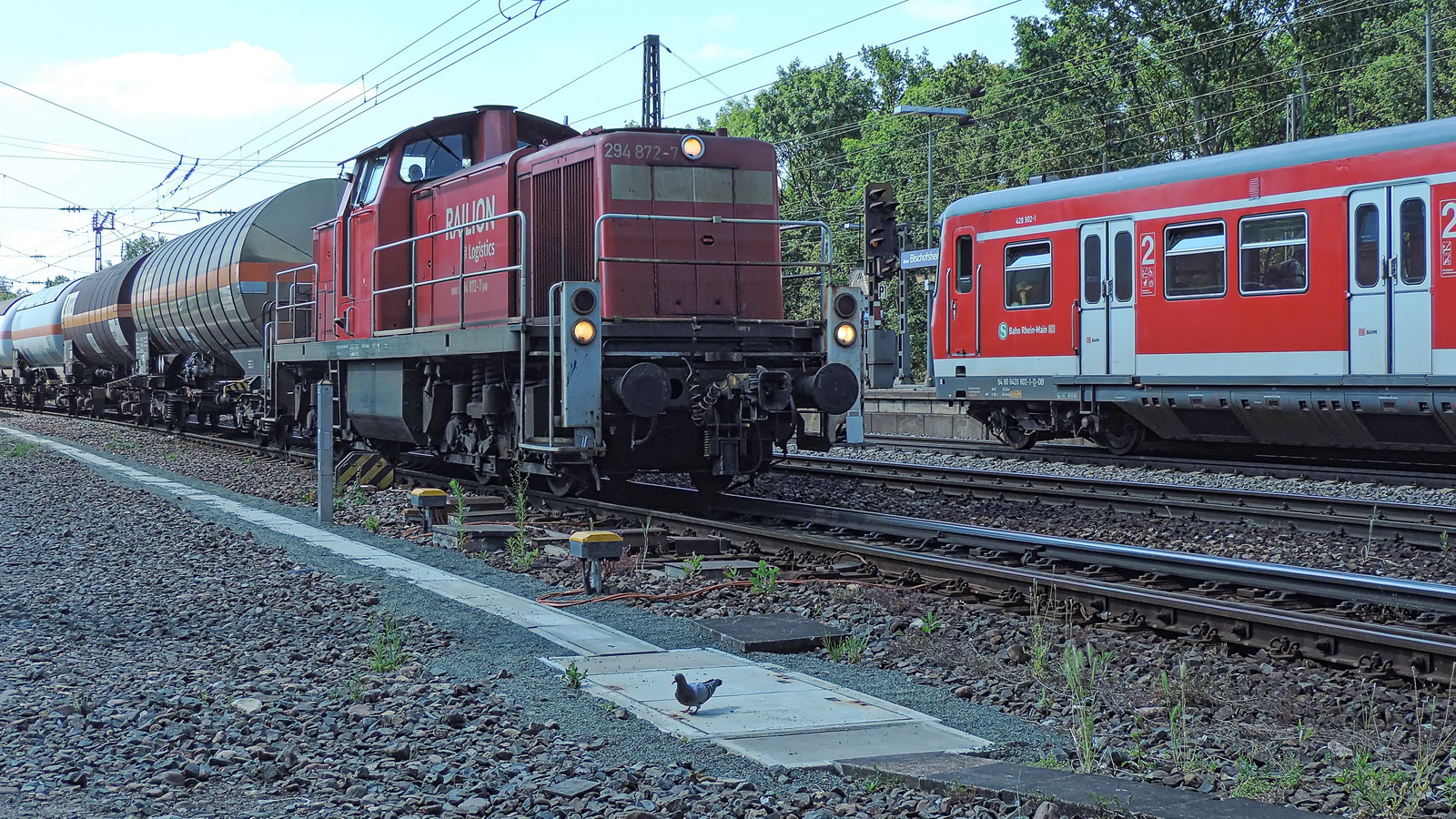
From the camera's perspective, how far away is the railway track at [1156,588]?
18.9ft

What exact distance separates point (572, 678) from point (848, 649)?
4.77 ft

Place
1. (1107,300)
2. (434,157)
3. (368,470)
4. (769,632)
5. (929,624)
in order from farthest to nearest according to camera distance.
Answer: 1. (1107,300)
2. (368,470)
3. (434,157)
4. (929,624)
5. (769,632)

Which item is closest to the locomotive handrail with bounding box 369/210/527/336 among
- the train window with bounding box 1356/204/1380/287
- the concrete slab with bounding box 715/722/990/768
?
the concrete slab with bounding box 715/722/990/768

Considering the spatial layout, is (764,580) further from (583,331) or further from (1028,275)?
(1028,275)

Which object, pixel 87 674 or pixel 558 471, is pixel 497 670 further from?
pixel 558 471

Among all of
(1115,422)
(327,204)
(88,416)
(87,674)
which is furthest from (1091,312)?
(88,416)

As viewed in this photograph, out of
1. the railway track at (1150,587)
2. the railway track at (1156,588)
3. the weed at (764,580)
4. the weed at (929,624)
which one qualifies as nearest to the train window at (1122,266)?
Result: the railway track at (1150,587)

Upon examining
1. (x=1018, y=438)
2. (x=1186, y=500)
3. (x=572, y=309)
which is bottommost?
(x=1186, y=500)

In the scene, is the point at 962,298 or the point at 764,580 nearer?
the point at 764,580

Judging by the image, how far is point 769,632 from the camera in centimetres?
625

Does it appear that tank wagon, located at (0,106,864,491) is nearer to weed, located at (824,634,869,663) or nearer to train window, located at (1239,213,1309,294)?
weed, located at (824,634,869,663)

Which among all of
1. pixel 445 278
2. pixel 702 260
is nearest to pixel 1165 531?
pixel 702 260

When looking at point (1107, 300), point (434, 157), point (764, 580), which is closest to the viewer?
point (764, 580)

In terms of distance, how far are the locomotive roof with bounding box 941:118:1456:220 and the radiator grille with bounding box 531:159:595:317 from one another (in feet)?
22.6
